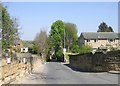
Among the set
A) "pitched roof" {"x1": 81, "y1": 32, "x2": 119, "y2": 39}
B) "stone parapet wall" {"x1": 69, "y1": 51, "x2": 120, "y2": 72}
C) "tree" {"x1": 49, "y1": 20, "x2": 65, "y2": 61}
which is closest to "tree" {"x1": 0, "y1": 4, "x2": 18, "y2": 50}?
"stone parapet wall" {"x1": 69, "y1": 51, "x2": 120, "y2": 72}

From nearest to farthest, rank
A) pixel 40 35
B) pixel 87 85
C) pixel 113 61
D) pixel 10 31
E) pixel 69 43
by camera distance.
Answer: pixel 87 85 → pixel 113 61 → pixel 10 31 → pixel 40 35 → pixel 69 43

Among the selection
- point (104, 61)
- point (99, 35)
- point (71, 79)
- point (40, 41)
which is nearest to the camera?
point (71, 79)

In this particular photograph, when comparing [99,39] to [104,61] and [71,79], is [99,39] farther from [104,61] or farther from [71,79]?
[71,79]

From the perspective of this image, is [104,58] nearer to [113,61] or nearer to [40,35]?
[113,61]

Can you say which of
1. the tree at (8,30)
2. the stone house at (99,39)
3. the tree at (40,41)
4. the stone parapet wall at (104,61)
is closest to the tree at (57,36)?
the tree at (40,41)

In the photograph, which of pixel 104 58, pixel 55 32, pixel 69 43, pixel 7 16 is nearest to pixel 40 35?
pixel 55 32

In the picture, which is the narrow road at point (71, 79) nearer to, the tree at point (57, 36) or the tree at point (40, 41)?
the tree at point (40, 41)

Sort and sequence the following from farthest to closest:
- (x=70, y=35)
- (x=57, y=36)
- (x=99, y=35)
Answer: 1. (x=70, y=35)
2. (x=57, y=36)
3. (x=99, y=35)

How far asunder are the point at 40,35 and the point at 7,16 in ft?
231

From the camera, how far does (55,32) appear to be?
126 m

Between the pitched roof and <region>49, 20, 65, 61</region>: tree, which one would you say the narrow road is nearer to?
the pitched roof

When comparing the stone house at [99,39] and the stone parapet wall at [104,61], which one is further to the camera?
the stone house at [99,39]

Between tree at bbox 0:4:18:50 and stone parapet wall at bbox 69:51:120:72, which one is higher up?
tree at bbox 0:4:18:50

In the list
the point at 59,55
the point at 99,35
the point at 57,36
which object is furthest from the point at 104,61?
the point at 57,36
